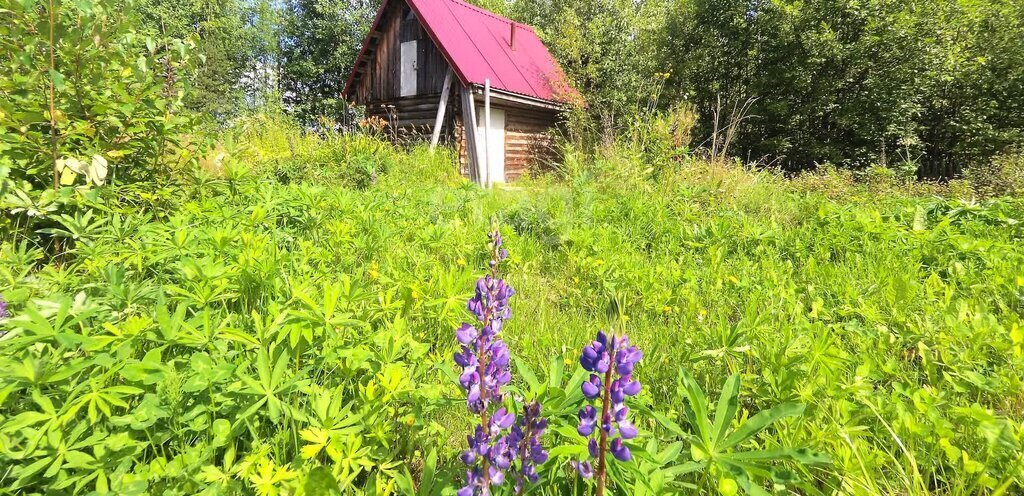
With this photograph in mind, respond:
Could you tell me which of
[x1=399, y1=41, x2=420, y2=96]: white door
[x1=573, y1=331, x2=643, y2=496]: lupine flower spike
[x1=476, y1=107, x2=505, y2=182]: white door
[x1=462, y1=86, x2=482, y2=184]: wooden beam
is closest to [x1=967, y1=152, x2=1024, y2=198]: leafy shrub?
[x1=573, y1=331, x2=643, y2=496]: lupine flower spike

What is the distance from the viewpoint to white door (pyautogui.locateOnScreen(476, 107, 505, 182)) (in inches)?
442

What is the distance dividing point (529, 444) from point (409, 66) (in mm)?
12373

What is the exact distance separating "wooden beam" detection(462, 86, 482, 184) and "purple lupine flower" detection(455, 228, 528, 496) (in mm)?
9399

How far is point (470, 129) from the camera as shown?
411 inches

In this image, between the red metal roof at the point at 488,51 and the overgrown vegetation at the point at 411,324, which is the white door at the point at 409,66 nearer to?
the red metal roof at the point at 488,51

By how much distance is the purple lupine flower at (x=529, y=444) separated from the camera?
0.96 m

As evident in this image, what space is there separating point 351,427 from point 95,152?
2.45 meters

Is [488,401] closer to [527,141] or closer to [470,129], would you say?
[470,129]

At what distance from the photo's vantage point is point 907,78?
393 inches

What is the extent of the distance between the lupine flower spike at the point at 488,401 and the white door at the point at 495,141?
1007 centimetres

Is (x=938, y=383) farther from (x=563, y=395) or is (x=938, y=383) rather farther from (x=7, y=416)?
(x=7, y=416)

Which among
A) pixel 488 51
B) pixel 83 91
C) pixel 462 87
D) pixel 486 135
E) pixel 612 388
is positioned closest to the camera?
pixel 612 388

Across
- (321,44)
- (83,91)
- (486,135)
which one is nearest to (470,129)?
(486,135)

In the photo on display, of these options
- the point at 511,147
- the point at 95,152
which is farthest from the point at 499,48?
the point at 95,152
